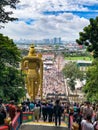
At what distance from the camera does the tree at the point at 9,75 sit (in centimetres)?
2669

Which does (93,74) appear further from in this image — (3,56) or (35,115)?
(35,115)

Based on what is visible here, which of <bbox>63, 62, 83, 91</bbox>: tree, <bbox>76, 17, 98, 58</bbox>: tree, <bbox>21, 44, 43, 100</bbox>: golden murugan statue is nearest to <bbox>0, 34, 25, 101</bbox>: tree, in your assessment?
<bbox>21, 44, 43, 100</bbox>: golden murugan statue

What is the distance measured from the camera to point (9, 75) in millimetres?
29562

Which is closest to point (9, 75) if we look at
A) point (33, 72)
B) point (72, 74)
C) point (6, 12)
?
point (33, 72)

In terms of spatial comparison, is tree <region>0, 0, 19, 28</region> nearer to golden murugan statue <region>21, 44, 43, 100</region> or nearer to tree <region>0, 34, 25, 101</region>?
tree <region>0, 34, 25, 101</region>

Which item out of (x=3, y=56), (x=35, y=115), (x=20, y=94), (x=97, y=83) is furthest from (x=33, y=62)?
(x=35, y=115)

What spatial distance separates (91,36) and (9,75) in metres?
11.5

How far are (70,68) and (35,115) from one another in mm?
71596

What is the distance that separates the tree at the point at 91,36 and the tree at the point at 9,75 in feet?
25.5

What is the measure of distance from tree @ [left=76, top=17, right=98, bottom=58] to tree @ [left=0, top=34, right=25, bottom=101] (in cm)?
776

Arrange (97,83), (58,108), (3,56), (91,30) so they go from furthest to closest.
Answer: (97,83)
(3,56)
(91,30)
(58,108)

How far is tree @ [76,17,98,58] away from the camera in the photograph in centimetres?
1891

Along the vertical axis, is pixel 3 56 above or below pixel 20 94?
above

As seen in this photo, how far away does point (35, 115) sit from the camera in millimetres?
19219
